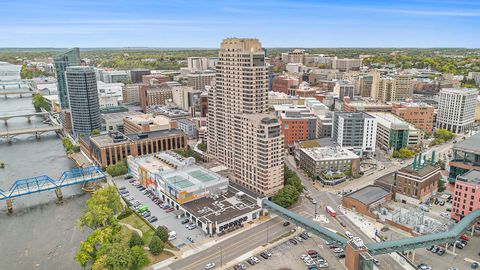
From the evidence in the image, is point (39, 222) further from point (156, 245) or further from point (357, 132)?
point (357, 132)

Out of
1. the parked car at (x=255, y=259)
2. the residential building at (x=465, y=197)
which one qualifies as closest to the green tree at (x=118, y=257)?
the parked car at (x=255, y=259)

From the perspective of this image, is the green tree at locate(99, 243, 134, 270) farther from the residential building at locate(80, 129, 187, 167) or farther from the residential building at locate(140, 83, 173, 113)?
the residential building at locate(140, 83, 173, 113)

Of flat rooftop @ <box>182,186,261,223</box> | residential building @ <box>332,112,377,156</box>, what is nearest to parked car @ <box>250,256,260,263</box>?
→ flat rooftop @ <box>182,186,261,223</box>

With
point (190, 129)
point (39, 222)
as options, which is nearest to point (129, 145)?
point (190, 129)

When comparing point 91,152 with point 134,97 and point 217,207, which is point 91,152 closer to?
point 217,207

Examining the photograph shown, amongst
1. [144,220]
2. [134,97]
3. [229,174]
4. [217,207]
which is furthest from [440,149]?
[134,97]
